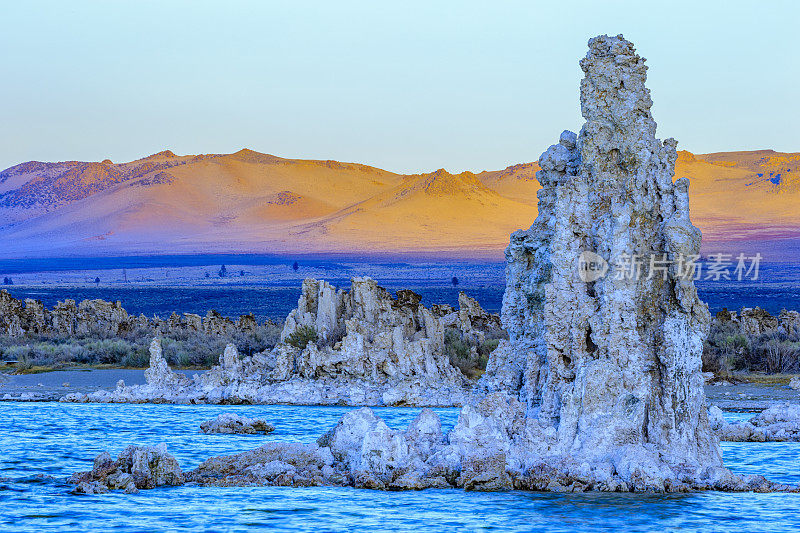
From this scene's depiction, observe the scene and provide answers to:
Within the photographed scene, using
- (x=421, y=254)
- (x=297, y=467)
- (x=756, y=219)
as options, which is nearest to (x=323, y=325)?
(x=297, y=467)

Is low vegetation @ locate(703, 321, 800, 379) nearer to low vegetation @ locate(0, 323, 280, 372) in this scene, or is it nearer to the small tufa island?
low vegetation @ locate(0, 323, 280, 372)

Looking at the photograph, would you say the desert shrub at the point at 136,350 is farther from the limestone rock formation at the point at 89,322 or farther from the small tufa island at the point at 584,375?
the small tufa island at the point at 584,375

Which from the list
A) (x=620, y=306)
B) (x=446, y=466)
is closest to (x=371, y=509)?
(x=446, y=466)

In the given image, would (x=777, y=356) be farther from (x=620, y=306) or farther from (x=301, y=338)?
(x=620, y=306)

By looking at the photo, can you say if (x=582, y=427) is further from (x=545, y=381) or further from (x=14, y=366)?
(x=14, y=366)

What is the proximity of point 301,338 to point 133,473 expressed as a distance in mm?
16833

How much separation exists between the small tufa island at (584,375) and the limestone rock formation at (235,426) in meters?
5.22

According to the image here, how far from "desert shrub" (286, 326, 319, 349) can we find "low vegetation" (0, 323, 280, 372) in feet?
25.4

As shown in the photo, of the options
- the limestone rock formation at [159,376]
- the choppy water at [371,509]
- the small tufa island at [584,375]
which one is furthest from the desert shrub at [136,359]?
the small tufa island at [584,375]

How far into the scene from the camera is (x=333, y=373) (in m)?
30.1

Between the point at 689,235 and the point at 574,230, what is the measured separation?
1534 millimetres

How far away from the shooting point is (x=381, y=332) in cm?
3089

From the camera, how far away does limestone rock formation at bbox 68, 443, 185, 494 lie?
1527 centimetres

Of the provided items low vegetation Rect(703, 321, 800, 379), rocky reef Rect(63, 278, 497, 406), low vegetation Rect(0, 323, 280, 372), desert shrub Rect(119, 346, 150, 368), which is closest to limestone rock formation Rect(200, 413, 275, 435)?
rocky reef Rect(63, 278, 497, 406)
